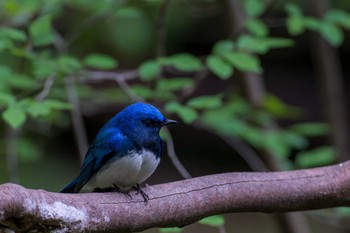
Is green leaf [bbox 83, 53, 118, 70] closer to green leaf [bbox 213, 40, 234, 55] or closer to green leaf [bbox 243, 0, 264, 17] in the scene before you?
green leaf [bbox 213, 40, 234, 55]

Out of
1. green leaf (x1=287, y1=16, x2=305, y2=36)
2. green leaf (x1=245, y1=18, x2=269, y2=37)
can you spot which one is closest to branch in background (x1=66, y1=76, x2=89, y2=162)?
green leaf (x1=245, y1=18, x2=269, y2=37)

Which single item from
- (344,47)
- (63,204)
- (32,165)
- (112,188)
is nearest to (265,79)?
(344,47)

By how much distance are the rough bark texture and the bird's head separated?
538mm

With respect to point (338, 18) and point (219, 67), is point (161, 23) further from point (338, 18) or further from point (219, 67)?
point (338, 18)

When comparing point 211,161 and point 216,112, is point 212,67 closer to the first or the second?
point 216,112

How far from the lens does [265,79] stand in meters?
8.62

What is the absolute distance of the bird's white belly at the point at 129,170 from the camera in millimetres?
3572

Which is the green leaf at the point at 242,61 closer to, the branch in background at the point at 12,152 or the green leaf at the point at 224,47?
the green leaf at the point at 224,47

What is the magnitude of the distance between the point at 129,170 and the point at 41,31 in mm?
995

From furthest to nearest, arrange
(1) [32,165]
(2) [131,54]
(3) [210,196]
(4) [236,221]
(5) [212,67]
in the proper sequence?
(4) [236,221] < (2) [131,54] < (1) [32,165] < (5) [212,67] < (3) [210,196]

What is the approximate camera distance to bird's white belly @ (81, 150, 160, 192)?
11.7ft

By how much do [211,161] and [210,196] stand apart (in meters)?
5.27

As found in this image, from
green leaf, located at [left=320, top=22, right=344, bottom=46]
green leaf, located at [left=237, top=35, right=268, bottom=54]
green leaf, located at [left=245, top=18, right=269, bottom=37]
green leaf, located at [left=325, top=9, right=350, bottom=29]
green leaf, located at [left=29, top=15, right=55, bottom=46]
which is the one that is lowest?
green leaf, located at [left=320, top=22, right=344, bottom=46]

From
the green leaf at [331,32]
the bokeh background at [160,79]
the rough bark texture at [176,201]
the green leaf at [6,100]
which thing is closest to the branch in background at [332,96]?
the bokeh background at [160,79]
